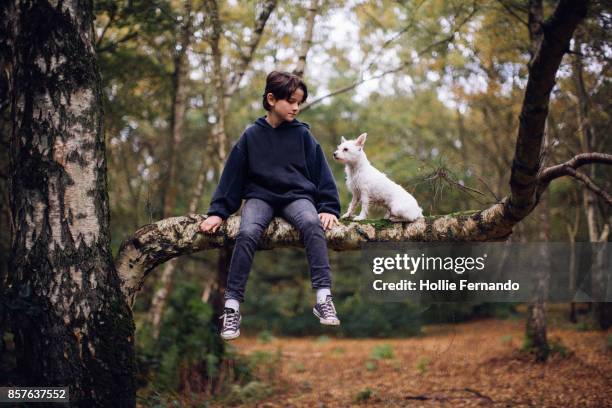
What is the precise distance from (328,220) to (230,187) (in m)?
0.88

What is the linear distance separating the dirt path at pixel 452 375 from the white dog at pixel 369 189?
53.3 inches

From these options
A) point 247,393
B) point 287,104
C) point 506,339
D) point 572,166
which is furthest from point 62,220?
point 506,339

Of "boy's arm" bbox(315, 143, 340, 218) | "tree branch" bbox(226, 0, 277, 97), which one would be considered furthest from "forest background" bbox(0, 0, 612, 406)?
"boy's arm" bbox(315, 143, 340, 218)

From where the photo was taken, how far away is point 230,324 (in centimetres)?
378

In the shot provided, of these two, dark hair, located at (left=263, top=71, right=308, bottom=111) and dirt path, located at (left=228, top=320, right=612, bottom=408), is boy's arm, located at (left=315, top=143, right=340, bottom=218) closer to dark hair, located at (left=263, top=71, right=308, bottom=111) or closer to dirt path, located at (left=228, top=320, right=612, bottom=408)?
dark hair, located at (left=263, top=71, right=308, bottom=111)

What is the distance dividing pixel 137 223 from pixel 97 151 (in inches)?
255

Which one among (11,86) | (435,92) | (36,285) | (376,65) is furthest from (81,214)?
(435,92)

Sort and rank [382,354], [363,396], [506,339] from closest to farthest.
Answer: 1. [363,396]
2. [382,354]
3. [506,339]

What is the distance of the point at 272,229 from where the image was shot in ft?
13.9

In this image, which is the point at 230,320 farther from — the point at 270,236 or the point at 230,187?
the point at 230,187

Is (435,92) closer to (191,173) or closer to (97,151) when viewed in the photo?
(191,173)

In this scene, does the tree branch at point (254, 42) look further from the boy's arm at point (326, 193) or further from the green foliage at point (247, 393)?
the green foliage at point (247, 393)

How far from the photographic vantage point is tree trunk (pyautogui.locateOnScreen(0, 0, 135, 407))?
374 cm

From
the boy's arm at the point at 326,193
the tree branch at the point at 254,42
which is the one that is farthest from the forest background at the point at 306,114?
the boy's arm at the point at 326,193
